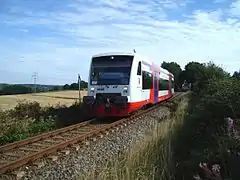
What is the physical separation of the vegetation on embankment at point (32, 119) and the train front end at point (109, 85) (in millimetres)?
1003

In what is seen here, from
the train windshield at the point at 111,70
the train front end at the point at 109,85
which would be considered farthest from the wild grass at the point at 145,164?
the train windshield at the point at 111,70

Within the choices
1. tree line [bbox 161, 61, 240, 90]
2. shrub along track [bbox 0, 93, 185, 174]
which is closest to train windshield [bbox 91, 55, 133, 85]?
shrub along track [bbox 0, 93, 185, 174]

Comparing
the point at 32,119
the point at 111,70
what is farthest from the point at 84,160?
the point at 111,70

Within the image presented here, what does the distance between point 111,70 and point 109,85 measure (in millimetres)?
828

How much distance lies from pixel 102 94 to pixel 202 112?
24.9 feet

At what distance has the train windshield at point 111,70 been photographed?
54.7 feet

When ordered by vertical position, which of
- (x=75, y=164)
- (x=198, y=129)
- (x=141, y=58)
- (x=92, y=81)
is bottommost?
(x=75, y=164)

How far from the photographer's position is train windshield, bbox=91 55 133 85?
16.7 meters

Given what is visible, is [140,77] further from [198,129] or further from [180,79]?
[180,79]

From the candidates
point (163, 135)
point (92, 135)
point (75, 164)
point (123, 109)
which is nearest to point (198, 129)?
point (163, 135)

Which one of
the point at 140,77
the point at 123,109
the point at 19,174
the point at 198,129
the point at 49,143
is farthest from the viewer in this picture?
the point at 140,77

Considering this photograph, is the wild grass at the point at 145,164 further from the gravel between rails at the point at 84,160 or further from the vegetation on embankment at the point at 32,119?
the vegetation on embankment at the point at 32,119

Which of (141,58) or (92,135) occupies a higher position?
(141,58)

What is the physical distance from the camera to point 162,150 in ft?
24.5
